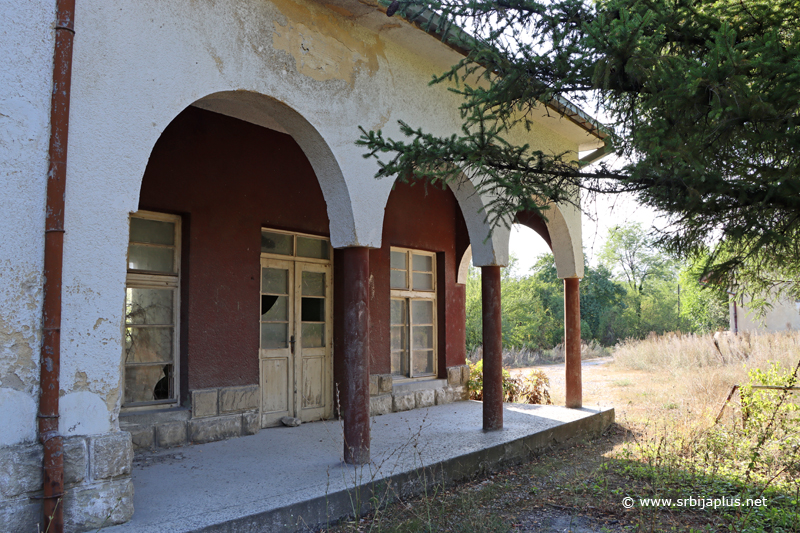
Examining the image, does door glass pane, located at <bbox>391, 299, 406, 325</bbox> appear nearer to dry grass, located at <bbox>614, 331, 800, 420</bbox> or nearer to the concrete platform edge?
the concrete platform edge

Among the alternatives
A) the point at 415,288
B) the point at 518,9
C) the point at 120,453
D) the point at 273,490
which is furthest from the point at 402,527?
the point at 415,288

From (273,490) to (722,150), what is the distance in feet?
12.5

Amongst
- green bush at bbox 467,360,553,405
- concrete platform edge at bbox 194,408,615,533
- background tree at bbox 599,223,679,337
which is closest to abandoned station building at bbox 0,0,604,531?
green bush at bbox 467,360,553,405

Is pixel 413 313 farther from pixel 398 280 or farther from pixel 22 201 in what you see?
pixel 22 201

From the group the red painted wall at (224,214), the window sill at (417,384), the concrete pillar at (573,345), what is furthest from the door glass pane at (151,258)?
the concrete pillar at (573,345)

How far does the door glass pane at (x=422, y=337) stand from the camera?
9.23m

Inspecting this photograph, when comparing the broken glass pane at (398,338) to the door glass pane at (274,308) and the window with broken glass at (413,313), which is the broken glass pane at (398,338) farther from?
the door glass pane at (274,308)

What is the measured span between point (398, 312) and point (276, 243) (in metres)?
2.62

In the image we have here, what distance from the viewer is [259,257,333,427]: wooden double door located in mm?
6980

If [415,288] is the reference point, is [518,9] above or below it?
above

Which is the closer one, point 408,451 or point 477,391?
point 408,451

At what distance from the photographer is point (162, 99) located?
391cm

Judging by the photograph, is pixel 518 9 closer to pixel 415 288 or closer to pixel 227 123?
pixel 227 123

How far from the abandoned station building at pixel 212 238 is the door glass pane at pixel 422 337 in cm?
4
